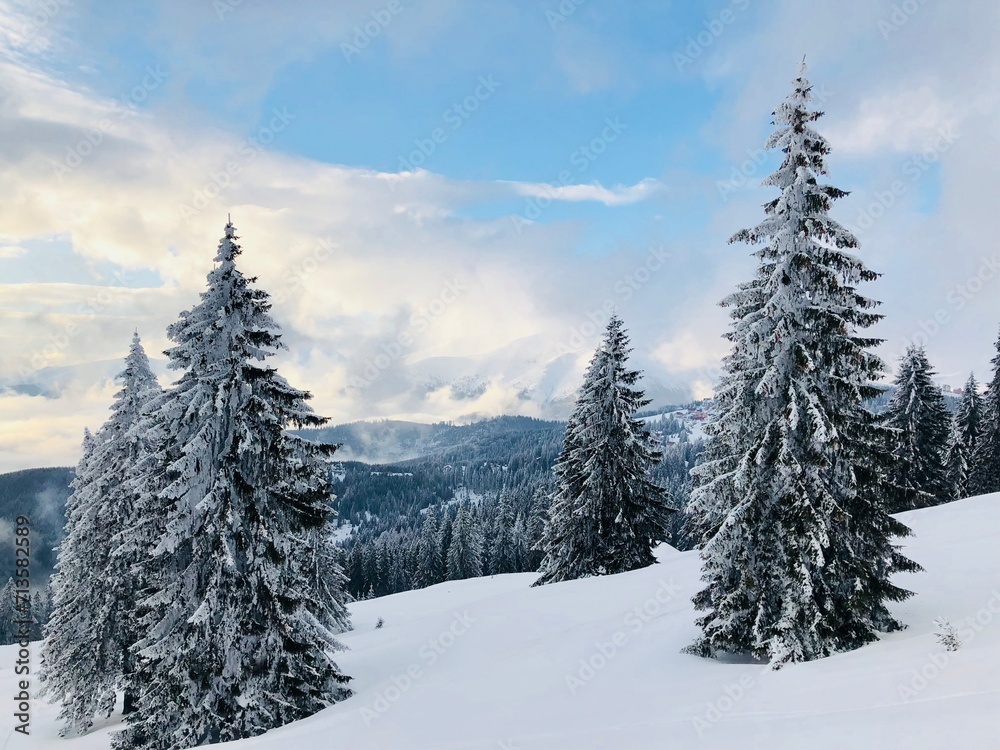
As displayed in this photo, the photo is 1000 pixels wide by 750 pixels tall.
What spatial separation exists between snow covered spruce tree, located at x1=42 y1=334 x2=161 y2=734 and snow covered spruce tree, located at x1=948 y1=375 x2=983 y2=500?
180 ft

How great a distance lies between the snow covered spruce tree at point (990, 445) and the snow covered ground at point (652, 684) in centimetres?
Answer: 2394

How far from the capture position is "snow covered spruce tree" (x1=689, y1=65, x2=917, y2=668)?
37.1 ft

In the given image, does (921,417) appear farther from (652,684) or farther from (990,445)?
(652,684)

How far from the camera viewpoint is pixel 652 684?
11.2 meters

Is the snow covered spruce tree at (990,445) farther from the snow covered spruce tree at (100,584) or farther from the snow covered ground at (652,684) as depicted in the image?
the snow covered spruce tree at (100,584)

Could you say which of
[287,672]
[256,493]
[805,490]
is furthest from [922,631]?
[256,493]

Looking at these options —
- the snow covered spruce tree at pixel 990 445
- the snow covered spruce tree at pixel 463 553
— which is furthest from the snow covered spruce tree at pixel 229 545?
the snow covered spruce tree at pixel 463 553

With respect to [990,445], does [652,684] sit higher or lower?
lower

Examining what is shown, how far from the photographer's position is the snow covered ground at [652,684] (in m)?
7.44

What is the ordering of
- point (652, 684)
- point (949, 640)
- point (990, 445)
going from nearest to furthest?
point (949, 640) → point (652, 684) → point (990, 445)

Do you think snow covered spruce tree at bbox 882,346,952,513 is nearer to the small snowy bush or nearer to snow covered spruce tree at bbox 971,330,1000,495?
snow covered spruce tree at bbox 971,330,1000,495

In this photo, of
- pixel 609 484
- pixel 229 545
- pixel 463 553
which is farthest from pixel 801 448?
pixel 463 553

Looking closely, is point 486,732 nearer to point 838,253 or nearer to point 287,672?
point 287,672

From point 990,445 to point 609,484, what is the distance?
105 feet
